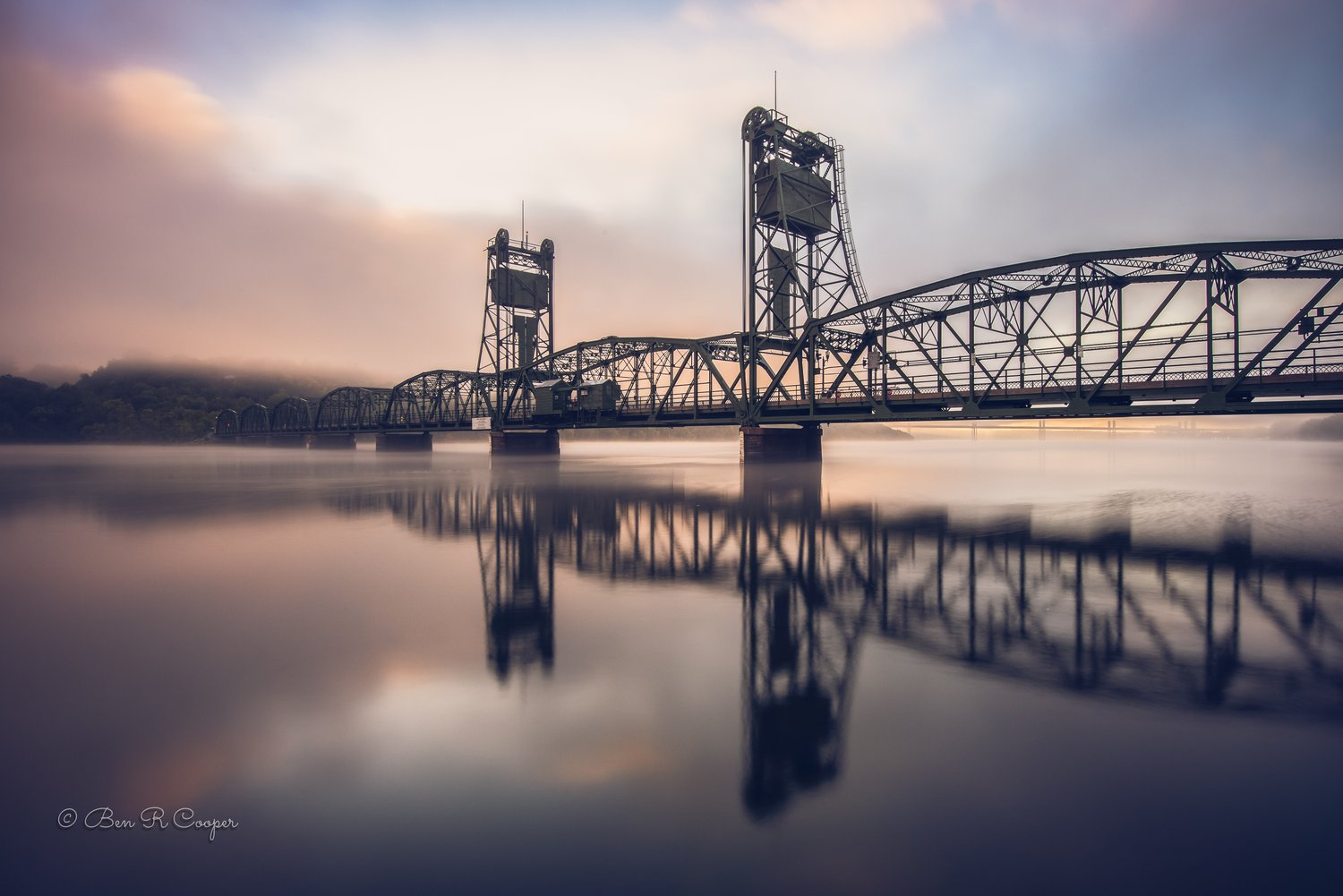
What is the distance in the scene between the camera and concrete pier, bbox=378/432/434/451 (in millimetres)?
107938

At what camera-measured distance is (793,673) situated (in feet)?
27.1

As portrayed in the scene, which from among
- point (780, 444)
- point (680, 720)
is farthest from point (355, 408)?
point (680, 720)

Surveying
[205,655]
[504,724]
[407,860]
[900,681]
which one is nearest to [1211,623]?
[900,681]

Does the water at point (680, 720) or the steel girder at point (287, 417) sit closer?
the water at point (680, 720)

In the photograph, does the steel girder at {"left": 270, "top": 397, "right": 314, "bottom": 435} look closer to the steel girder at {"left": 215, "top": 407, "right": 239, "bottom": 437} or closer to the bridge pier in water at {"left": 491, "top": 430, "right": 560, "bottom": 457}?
the steel girder at {"left": 215, "top": 407, "right": 239, "bottom": 437}

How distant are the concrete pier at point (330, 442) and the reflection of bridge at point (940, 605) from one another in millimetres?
118530

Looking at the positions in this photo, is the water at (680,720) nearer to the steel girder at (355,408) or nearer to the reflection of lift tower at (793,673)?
the reflection of lift tower at (793,673)

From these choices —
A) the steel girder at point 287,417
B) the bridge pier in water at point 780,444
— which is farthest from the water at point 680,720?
the steel girder at point 287,417

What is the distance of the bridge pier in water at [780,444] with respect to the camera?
2023 inches

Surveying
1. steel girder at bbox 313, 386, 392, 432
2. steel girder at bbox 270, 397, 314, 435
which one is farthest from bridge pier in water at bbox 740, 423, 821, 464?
steel girder at bbox 270, 397, 314, 435

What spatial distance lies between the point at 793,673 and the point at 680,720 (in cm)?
202

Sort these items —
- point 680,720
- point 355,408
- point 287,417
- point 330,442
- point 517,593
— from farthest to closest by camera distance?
point 287,417, point 330,442, point 355,408, point 517,593, point 680,720

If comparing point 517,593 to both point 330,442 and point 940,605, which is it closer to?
point 940,605

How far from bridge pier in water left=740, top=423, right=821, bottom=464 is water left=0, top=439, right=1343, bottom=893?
34.0 meters
